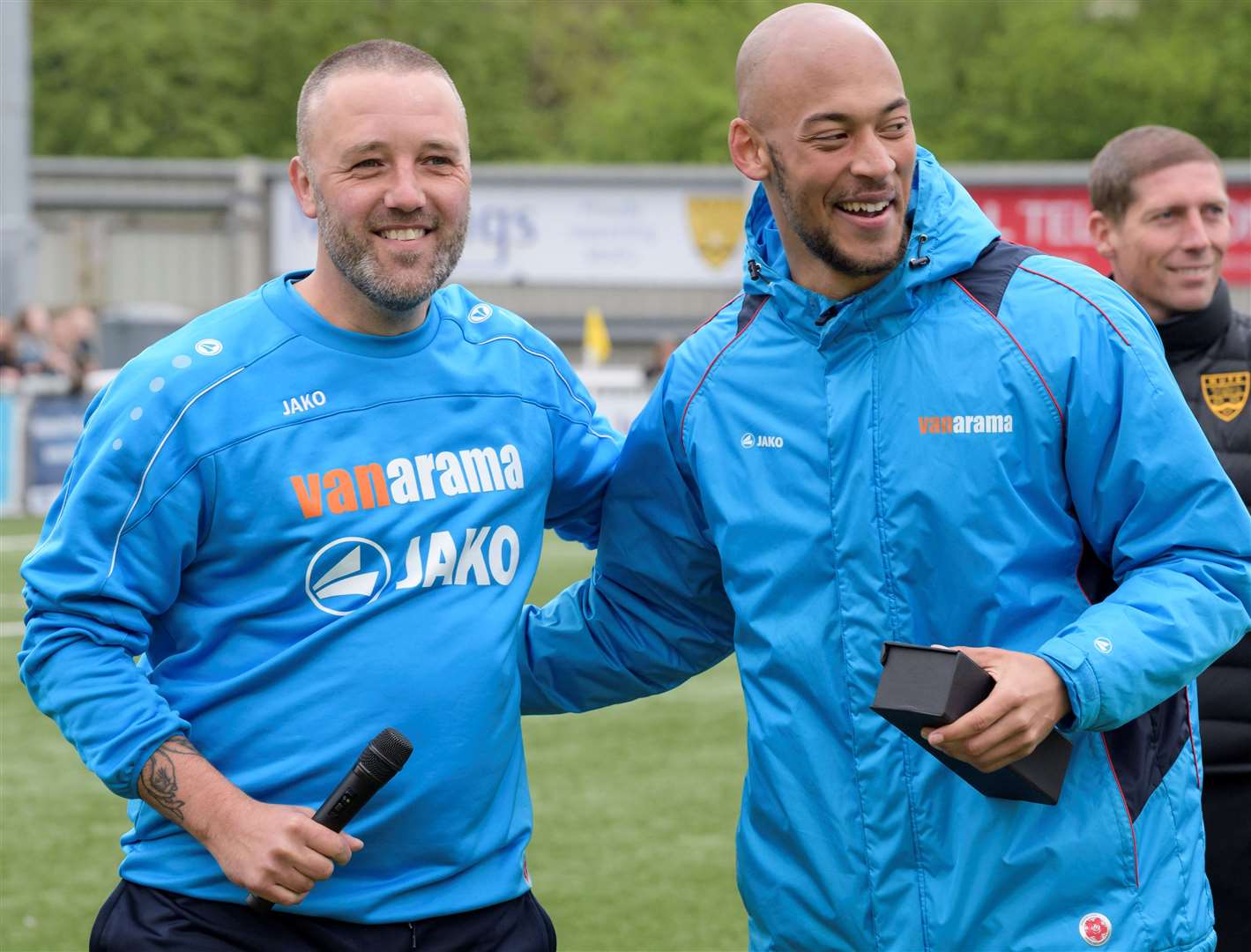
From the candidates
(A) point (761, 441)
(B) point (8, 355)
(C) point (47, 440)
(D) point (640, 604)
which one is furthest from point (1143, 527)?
(B) point (8, 355)

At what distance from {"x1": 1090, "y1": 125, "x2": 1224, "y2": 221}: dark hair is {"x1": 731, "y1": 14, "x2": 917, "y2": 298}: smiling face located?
1.27 meters

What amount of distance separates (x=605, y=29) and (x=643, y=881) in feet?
186

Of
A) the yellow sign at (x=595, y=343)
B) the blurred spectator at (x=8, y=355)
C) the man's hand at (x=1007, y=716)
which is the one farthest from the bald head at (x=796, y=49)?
the yellow sign at (x=595, y=343)

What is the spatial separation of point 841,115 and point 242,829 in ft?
5.24

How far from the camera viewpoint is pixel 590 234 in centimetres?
3067

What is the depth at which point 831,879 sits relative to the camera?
10.2 ft

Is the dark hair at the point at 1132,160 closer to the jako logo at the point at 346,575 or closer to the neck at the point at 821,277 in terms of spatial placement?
the neck at the point at 821,277

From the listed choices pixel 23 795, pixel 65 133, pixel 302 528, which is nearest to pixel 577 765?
pixel 23 795

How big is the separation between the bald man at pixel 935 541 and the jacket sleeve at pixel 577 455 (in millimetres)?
412

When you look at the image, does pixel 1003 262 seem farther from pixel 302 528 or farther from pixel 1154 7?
pixel 1154 7

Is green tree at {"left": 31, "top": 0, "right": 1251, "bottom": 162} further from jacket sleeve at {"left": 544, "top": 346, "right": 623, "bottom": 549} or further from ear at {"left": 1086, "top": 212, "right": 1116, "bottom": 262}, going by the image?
jacket sleeve at {"left": 544, "top": 346, "right": 623, "bottom": 549}

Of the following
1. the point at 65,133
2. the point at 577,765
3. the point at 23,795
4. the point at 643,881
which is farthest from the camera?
the point at 65,133

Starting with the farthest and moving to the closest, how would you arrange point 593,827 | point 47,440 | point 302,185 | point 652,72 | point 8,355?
1. point 652,72
2. point 8,355
3. point 47,440
4. point 593,827
5. point 302,185

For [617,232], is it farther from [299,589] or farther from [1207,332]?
[299,589]
